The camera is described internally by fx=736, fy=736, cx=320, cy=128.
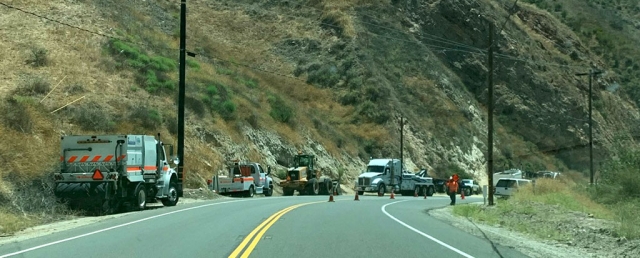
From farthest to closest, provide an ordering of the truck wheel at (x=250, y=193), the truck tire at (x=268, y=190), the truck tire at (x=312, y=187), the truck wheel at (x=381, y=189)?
1. the truck wheel at (x=381, y=189)
2. the truck tire at (x=312, y=187)
3. the truck tire at (x=268, y=190)
4. the truck wheel at (x=250, y=193)

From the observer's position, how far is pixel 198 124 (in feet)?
159

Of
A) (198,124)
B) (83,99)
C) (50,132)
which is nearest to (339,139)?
(198,124)

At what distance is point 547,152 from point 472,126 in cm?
936

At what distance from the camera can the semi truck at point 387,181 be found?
5212cm

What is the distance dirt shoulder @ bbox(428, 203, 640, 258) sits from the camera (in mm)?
15312

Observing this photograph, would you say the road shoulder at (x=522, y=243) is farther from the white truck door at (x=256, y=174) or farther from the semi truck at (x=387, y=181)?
the semi truck at (x=387, y=181)

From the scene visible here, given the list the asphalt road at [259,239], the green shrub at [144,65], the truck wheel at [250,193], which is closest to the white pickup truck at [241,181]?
the truck wheel at [250,193]

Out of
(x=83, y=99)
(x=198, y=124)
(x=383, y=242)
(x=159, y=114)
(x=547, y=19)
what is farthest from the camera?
(x=547, y=19)

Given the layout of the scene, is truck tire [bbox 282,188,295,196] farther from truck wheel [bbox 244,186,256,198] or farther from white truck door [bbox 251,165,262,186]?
truck wheel [bbox 244,186,256,198]

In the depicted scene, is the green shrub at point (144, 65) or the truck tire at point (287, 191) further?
the green shrub at point (144, 65)

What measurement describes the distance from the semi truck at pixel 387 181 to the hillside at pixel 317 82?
4945 millimetres

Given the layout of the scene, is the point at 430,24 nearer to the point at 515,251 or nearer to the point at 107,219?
the point at 107,219

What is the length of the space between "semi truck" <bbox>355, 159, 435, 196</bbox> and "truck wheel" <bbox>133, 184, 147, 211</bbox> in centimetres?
2535

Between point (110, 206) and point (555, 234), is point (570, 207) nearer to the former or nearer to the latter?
point (555, 234)
